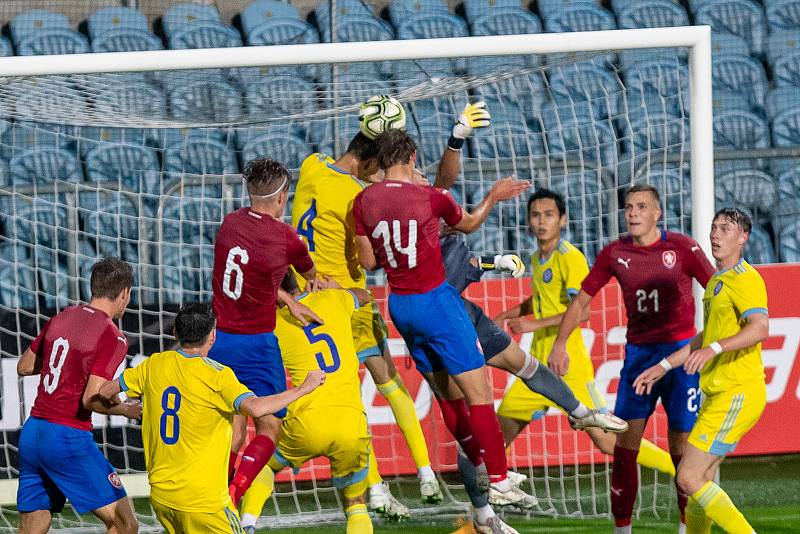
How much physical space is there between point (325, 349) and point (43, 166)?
202 inches

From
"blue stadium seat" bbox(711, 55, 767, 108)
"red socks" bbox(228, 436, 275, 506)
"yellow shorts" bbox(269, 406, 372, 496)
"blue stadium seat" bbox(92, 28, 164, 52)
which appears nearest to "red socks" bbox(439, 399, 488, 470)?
"yellow shorts" bbox(269, 406, 372, 496)

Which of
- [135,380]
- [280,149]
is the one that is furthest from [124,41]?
[135,380]

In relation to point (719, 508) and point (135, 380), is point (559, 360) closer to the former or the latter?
point (719, 508)

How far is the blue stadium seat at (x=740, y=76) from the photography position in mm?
11141

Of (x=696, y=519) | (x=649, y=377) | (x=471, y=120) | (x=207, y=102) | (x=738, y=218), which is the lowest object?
(x=696, y=519)

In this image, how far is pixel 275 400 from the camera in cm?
476

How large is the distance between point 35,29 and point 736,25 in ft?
22.2

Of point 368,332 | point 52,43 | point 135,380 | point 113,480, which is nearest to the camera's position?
point 135,380

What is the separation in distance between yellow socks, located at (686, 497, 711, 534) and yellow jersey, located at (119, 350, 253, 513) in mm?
2461

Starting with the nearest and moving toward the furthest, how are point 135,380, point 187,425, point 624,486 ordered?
point 187,425
point 135,380
point 624,486

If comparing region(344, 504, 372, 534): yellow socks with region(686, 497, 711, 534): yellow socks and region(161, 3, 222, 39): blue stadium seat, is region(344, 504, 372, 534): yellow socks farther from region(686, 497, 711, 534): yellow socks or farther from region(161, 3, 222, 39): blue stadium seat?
region(161, 3, 222, 39): blue stadium seat

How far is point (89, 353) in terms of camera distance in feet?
18.3

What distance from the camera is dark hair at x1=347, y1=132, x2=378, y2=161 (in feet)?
21.2

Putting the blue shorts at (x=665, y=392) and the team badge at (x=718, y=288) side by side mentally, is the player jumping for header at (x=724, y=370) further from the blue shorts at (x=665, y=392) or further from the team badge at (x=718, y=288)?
the blue shorts at (x=665, y=392)
